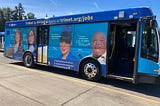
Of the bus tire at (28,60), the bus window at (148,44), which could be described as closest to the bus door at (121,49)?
the bus window at (148,44)

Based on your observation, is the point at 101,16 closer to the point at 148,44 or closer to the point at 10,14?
the point at 148,44

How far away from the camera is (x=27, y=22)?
12.0m

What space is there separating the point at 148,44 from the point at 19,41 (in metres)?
7.72

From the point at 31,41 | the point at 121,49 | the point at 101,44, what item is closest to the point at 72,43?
the point at 101,44

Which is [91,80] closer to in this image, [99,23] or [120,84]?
[120,84]

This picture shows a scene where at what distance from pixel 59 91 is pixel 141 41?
3.21 m

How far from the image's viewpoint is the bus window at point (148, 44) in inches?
292

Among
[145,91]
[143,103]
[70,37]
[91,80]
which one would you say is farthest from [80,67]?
[143,103]

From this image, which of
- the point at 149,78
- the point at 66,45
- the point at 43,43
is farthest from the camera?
the point at 43,43

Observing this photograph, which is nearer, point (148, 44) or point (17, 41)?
point (148, 44)

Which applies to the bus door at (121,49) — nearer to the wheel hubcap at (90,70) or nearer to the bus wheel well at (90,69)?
the bus wheel well at (90,69)

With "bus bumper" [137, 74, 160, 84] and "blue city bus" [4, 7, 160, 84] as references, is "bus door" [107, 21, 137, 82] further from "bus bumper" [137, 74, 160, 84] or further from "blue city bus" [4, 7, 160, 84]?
"bus bumper" [137, 74, 160, 84]

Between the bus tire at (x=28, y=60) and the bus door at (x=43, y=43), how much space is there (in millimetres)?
537

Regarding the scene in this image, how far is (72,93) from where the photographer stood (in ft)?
22.6
